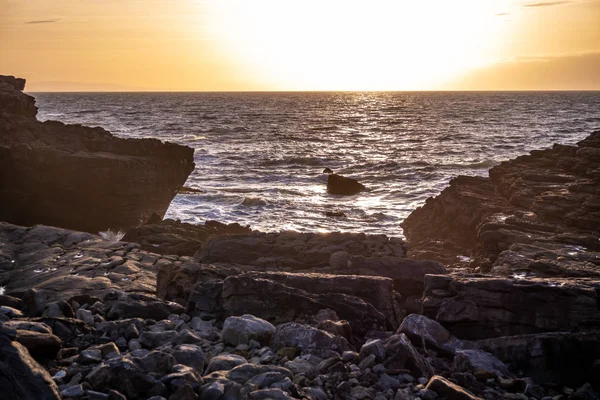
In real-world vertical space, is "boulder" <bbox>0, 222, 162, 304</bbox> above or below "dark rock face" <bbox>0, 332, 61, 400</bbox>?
below

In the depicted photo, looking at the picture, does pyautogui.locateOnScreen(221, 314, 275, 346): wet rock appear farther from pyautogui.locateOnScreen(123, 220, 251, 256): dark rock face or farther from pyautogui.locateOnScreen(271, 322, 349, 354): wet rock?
pyautogui.locateOnScreen(123, 220, 251, 256): dark rock face

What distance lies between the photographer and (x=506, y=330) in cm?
854

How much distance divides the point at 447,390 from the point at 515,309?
132 inches

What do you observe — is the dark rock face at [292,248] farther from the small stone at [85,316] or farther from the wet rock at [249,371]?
the wet rock at [249,371]

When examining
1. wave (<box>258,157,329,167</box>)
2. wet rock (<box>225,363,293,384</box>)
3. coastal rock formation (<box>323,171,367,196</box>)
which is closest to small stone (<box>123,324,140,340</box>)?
wet rock (<box>225,363,293,384</box>)

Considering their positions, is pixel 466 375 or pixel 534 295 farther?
pixel 534 295

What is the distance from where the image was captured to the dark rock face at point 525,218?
13812mm

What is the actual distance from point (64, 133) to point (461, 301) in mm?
26137

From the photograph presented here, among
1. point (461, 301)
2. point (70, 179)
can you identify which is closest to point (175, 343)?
point (461, 301)

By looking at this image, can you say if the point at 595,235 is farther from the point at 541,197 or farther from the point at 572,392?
the point at 572,392

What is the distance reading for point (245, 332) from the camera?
7109mm

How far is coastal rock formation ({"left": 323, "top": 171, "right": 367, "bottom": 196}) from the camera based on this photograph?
116 ft

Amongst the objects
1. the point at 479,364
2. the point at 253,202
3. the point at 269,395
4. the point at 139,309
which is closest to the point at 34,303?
the point at 139,309

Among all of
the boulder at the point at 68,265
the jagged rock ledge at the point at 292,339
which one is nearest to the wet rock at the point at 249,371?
the jagged rock ledge at the point at 292,339
